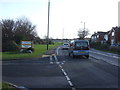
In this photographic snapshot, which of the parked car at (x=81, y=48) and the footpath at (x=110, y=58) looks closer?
the footpath at (x=110, y=58)

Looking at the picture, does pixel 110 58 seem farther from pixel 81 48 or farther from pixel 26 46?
pixel 26 46

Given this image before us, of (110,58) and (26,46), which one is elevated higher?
(26,46)

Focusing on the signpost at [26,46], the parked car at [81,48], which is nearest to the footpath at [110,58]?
the parked car at [81,48]

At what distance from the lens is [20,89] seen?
6.75m

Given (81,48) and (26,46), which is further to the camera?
(26,46)

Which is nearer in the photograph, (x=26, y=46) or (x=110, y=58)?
(x=110, y=58)

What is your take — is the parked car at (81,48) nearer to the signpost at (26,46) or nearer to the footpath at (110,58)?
the footpath at (110,58)

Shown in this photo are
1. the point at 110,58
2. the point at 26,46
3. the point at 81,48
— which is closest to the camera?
the point at 81,48

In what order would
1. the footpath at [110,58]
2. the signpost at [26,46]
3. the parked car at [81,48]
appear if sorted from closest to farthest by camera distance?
the footpath at [110,58]
the parked car at [81,48]
the signpost at [26,46]

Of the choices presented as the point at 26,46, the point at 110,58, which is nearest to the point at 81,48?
the point at 110,58

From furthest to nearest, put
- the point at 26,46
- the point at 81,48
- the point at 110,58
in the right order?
1. the point at 26,46
2. the point at 110,58
3. the point at 81,48

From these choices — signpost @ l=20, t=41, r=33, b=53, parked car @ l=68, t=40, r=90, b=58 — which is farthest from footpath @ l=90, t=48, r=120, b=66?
signpost @ l=20, t=41, r=33, b=53

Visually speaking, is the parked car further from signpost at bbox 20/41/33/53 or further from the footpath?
Answer: signpost at bbox 20/41/33/53

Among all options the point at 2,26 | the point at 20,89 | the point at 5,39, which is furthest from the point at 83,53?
the point at 2,26
